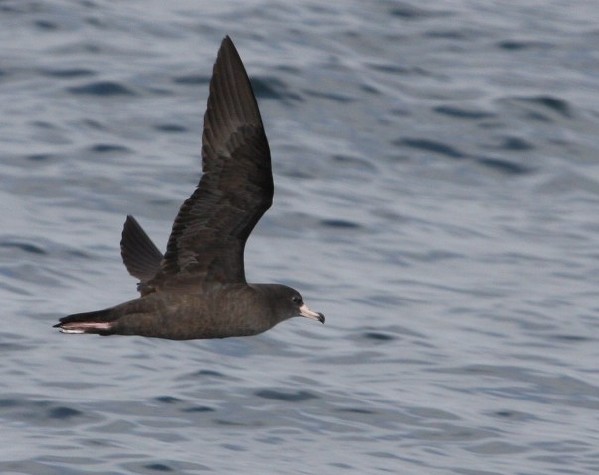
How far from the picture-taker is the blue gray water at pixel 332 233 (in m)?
11.0

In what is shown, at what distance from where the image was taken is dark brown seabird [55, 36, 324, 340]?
9.42 m

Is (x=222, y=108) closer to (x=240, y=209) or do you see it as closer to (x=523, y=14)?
(x=240, y=209)

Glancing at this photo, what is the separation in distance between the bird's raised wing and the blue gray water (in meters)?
1.53

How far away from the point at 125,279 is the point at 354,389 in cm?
258

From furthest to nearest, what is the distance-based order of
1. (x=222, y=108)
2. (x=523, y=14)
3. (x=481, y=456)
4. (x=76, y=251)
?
(x=523, y=14)
(x=76, y=251)
(x=481, y=456)
(x=222, y=108)

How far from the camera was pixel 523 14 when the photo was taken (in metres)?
21.3

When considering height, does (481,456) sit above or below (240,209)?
below

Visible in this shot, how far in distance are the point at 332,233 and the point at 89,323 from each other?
5.38 metres

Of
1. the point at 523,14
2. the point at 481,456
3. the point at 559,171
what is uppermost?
the point at 523,14

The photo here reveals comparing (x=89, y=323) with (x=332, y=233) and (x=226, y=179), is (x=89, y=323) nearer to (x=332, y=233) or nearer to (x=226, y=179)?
(x=226, y=179)

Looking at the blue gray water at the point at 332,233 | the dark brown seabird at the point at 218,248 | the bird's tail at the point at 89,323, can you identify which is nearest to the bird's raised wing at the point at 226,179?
the dark brown seabird at the point at 218,248

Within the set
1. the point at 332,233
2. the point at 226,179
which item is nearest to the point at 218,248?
the point at 226,179

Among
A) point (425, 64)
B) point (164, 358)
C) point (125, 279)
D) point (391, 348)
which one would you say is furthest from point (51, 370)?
point (425, 64)

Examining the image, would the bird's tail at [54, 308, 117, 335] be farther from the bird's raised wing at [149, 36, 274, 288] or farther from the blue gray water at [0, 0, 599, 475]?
the blue gray water at [0, 0, 599, 475]
